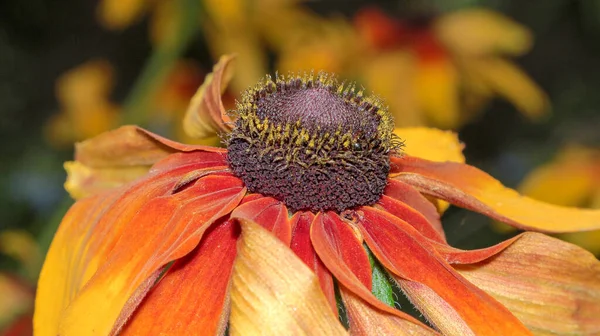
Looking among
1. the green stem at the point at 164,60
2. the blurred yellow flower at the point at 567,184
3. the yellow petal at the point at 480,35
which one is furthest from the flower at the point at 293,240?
the yellow petal at the point at 480,35

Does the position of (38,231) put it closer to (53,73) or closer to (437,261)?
(53,73)

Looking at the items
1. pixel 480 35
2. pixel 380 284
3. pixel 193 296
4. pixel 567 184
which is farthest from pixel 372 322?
pixel 480 35

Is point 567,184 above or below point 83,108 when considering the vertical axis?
below

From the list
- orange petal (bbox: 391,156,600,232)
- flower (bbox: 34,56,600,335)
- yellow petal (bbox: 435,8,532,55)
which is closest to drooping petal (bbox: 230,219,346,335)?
flower (bbox: 34,56,600,335)

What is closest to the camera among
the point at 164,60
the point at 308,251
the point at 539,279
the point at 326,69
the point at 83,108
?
the point at 308,251

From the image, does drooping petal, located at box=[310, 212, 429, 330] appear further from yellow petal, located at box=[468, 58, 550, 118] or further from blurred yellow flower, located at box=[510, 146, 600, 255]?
yellow petal, located at box=[468, 58, 550, 118]

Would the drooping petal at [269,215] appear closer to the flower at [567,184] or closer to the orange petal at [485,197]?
the orange petal at [485,197]

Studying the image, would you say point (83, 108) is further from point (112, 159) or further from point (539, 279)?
point (539, 279)
